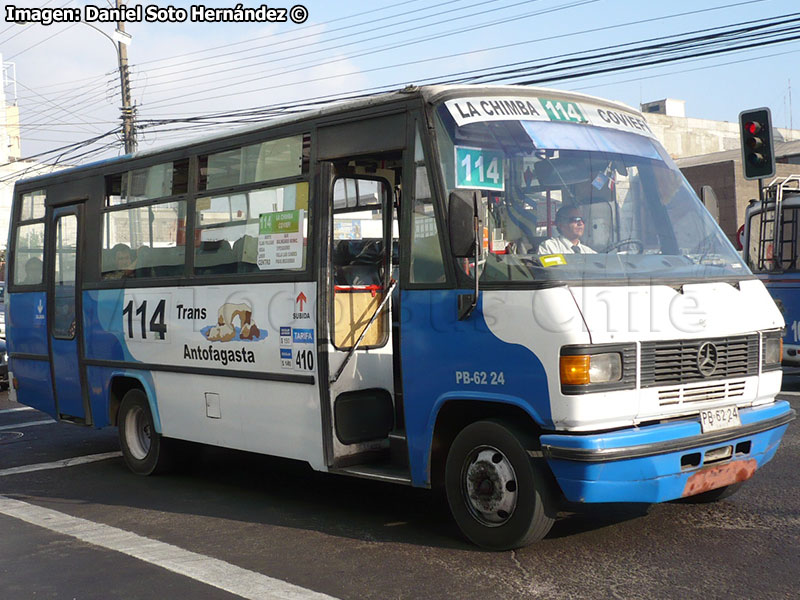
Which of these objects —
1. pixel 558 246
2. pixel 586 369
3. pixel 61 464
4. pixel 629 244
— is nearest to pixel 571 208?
pixel 558 246

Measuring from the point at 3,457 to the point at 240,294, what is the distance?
422cm

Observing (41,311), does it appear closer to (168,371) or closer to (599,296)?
(168,371)

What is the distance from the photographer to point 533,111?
625 cm

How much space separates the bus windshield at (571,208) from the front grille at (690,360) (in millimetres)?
→ 417

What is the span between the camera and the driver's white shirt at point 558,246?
572 cm

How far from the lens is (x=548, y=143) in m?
6.09

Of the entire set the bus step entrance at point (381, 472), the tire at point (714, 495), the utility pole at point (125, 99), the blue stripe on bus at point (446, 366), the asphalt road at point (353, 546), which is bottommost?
the asphalt road at point (353, 546)

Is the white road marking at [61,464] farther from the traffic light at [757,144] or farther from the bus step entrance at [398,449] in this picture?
the traffic light at [757,144]

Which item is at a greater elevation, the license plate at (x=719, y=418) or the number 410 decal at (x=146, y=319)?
the number 410 decal at (x=146, y=319)

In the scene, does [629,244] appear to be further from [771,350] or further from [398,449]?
[398,449]

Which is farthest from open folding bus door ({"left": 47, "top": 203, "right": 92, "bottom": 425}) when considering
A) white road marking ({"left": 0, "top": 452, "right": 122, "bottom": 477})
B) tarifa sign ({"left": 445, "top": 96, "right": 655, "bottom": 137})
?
tarifa sign ({"left": 445, "top": 96, "right": 655, "bottom": 137})

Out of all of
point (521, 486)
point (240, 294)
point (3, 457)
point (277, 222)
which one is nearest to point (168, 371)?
point (240, 294)

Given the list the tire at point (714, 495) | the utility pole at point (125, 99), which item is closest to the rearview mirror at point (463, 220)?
the tire at point (714, 495)

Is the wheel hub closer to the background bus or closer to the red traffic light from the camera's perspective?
the background bus
